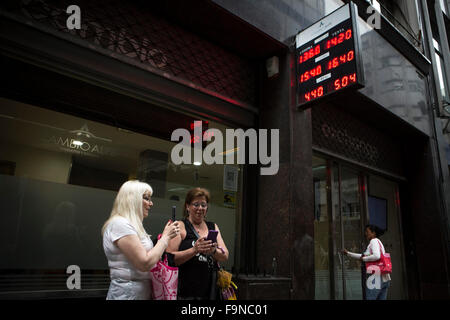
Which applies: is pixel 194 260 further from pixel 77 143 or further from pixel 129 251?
pixel 77 143

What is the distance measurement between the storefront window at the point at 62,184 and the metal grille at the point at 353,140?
3.75 m

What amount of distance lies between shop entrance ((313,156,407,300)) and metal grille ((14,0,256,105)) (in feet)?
8.27

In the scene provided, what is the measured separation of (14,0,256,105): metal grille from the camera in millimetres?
3893

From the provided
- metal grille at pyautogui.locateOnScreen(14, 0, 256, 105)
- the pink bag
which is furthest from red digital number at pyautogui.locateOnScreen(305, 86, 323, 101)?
the pink bag

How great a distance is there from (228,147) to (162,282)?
3.32 meters

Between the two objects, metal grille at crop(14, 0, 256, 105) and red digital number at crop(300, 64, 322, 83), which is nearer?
metal grille at crop(14, 0, 256, 105)

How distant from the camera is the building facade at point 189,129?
11.7 feet

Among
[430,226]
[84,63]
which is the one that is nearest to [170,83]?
[84,63]

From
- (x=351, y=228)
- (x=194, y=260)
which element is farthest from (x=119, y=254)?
(x=351, y=228)

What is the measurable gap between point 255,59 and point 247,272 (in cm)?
373

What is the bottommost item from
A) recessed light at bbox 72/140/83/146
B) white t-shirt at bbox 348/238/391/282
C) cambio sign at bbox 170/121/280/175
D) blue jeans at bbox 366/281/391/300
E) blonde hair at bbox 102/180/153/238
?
blue jeans at bbox 366/281/391/300

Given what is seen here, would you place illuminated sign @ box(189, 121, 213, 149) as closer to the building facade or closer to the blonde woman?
the building facade

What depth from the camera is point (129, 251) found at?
2176 mm

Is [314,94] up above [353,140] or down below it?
below
